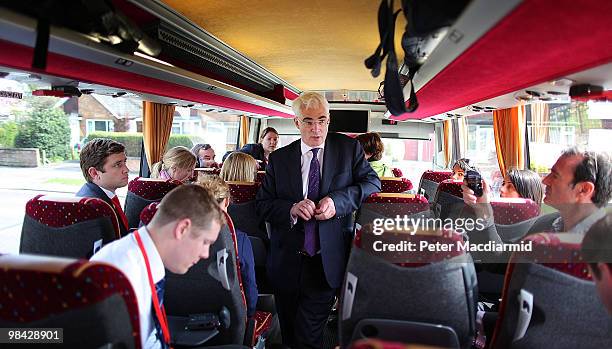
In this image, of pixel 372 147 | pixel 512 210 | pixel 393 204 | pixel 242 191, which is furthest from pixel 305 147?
pixel 372 147

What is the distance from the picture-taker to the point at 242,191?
4.02 meters

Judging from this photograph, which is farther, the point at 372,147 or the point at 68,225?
the point at 372,147

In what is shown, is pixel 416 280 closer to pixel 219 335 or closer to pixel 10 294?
pixel 219 335

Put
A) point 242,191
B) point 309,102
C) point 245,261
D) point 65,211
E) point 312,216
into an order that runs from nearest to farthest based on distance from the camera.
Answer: point 65,211, point 245,261, point 312,216, point 309,102, point 242,191

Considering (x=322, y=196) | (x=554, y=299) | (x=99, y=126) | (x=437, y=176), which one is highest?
(x=99, y=126)

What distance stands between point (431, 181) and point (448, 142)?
321cm

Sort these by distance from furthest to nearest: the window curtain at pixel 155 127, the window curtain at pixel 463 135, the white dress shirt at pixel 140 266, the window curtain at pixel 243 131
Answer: the window curtain at pixel 243 131 → the window curtain at pixel 463 135 → the window curtain at pixel 155 127 → the white dress shirt at pixel 140 266

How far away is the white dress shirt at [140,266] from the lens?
154 centimetres

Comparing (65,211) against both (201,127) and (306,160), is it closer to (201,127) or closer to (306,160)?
(306,160)

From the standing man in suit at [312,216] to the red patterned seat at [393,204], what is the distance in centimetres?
57

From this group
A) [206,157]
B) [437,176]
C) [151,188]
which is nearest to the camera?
[151,188]

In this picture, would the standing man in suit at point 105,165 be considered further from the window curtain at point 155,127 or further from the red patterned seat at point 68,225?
the window curtain at point 155,127

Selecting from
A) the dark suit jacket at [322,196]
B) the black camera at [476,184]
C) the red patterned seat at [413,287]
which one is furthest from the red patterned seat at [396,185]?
the red patterned seat at [413,287]

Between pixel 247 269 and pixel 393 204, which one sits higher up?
pixel 393 204
